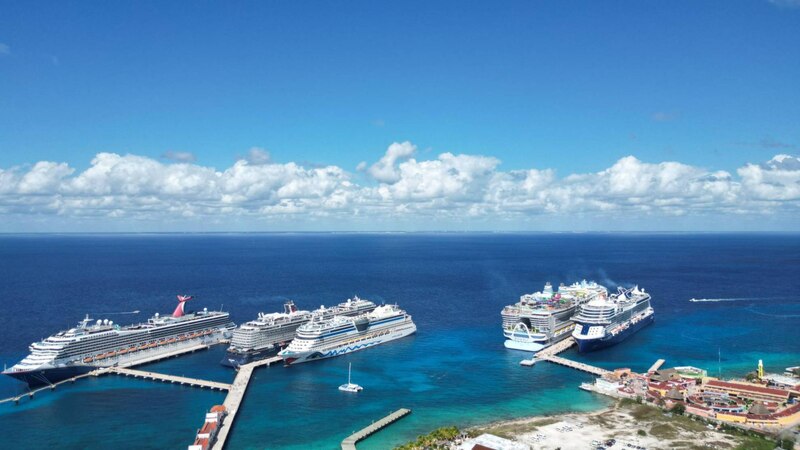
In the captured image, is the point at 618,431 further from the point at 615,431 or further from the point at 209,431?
the point at 209,431

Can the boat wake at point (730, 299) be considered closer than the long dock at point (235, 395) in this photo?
No

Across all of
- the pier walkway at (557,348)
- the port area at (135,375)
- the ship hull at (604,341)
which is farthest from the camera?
the ship hull at (604,341)

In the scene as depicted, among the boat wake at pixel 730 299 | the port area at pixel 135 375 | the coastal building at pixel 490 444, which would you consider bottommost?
the port area at pixel 135 375

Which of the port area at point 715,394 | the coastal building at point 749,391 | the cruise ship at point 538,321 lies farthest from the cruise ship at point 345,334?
the coastal building at point 749,391

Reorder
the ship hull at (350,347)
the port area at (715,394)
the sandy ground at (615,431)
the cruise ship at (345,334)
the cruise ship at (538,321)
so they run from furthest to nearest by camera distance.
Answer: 1. the cruise ship at (538,321)
2. the cruise ship at (345,334)
3. the ship hull at (350,347)
4. the port area at (715,394)
5. the sandy ground at (615,431)

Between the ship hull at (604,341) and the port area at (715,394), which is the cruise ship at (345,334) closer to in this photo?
the ship hull at (604,341)

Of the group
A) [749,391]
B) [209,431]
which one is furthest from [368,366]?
[749,391]

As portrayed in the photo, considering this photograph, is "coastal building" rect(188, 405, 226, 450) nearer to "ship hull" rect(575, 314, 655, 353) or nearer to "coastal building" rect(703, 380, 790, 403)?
"coastal building" rect(703, 380, 790, 403)
